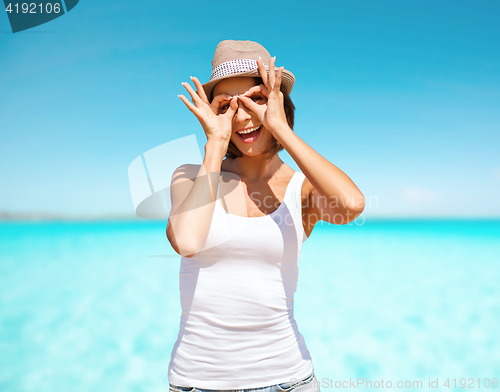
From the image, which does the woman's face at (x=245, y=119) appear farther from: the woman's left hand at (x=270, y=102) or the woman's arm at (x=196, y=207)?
the woman's arm at (x=196, y=207)

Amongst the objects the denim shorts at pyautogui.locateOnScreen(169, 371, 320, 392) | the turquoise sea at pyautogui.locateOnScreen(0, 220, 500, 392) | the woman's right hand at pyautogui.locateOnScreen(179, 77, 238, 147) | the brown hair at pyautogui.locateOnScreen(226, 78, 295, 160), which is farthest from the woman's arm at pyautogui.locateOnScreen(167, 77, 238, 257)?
the turquoise sea at pyautogui.locateOnScreen(0, 220, 500, 392)

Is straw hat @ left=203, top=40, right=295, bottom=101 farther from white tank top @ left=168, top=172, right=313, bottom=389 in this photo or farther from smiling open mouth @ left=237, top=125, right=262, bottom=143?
white tank top @ left=168, top=172, right=313, bottom=389

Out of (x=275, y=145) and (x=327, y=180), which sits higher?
(x=275, y=145)

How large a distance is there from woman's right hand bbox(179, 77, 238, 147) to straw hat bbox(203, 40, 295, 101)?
0.09 m

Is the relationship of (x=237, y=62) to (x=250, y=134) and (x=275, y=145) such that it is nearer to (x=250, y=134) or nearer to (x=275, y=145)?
(x=250, y=134)

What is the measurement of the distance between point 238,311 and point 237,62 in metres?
1.21

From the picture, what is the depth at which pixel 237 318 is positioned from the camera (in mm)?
1361

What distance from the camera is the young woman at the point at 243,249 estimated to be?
1.34 meters

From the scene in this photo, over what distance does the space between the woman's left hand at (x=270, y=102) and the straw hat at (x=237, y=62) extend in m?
0.07

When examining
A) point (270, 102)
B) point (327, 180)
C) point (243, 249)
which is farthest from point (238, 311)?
point (270, 102)

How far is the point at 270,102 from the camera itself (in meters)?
1.51

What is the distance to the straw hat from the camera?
1.54m

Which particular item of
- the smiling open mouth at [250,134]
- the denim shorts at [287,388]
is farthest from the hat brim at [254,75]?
the denim shorts at [287,388]

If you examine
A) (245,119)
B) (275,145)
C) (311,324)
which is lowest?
(311,324)
